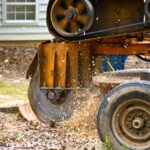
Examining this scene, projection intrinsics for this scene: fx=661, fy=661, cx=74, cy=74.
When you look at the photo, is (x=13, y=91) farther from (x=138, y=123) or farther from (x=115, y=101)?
(x=138, y=123)

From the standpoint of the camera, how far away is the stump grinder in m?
7.59

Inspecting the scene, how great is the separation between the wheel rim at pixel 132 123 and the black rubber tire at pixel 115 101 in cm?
5

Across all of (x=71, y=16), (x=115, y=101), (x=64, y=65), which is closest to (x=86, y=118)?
(x=64, y=65)

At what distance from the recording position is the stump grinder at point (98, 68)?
24.9ft

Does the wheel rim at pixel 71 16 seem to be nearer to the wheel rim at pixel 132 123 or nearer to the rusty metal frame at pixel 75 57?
the rusty metal frame at pixel 75 57

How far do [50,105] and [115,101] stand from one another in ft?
7.99

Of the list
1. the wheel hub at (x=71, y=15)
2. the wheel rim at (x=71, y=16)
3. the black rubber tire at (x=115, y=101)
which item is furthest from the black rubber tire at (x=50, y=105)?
the black rubber tire at (x=115, y=101)

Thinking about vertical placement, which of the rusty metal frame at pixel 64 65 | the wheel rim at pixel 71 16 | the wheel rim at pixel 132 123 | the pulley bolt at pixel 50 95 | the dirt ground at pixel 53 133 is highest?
the wheel rim at pixel 71 16

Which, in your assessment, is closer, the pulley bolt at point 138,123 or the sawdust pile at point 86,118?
the pulley bolt at point 138,123

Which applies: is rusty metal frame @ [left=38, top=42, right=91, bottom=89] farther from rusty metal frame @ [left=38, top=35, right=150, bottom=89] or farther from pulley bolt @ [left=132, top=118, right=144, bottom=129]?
pulley bolt @ [left=132, top=118, right=144, bottom=129]

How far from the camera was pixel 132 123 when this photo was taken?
759 centimetres

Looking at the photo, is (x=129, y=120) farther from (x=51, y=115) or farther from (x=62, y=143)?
(x=51, y=115)

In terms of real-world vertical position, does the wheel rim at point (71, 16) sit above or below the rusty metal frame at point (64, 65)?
above

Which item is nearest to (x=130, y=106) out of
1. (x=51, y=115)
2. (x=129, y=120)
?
(x=129, y=120)
